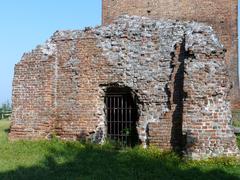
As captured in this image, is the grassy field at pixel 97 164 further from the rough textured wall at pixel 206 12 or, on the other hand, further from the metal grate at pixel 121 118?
the rough textured wall at pixel 206 12

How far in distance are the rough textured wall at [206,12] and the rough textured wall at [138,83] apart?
8.43m

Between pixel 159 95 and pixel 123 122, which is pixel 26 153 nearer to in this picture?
pixel 123 122

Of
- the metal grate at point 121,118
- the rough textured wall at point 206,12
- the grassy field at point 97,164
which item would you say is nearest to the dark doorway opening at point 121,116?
the metal grate at point 121,118

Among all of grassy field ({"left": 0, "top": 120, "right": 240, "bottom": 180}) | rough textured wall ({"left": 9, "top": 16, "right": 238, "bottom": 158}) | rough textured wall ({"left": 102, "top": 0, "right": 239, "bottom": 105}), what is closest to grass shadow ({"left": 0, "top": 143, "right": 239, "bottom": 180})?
grassy field ({"left": 0, "top": 120, "right": 240, "bottom": 180})

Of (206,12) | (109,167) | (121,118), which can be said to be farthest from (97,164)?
(206,12)

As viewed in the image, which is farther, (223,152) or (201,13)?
(201,13)

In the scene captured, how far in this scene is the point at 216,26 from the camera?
1862 cm

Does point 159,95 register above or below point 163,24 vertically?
below

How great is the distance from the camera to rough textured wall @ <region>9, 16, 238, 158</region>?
9.39 m

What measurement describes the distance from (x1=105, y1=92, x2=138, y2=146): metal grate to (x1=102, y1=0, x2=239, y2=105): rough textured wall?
8.21m

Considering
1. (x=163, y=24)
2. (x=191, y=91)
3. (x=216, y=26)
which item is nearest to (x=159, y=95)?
(x=191, y=91)

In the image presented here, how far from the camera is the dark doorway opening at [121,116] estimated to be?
1093cm

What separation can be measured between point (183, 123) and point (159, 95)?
1.17 m

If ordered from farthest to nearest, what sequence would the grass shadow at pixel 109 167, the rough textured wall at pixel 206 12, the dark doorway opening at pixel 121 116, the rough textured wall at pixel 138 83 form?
the rough textured wall at pixel 206 12 < the dark doorway opening at pixel 121 116 < the rough textured wall at pixel 138 83 < the grass shadow at pixel 109 167
